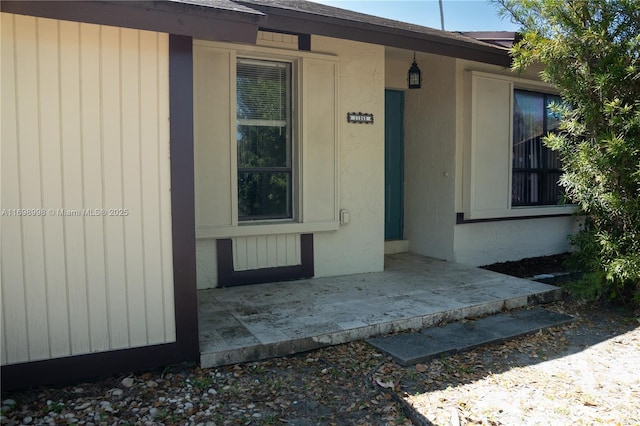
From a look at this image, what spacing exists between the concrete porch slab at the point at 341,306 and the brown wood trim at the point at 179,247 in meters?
0.23

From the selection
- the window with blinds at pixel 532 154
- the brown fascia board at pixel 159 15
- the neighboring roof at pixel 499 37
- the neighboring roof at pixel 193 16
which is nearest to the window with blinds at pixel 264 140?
the neighboring roof at pixel 193 16

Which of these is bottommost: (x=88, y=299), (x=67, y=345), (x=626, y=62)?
(x=67, y=345)

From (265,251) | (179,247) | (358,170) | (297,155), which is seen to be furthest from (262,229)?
(179,247)

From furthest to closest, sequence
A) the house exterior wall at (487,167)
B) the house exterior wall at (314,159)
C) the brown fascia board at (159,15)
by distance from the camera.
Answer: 1. the house exterior wall at (487,167)
2. the house exterior wall at (314,159)
3. the brown fascia board at (159,15)

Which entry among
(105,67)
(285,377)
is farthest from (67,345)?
(105,67)

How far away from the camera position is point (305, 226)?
5.03 meters

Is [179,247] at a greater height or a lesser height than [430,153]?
lesser

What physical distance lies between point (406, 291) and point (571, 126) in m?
2.28

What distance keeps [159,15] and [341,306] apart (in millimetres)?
2713

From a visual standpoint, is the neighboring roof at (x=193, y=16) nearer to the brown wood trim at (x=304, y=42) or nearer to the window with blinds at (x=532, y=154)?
the brown wood trim at (x=304, y=42)

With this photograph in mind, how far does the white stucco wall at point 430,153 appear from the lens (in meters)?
6.12

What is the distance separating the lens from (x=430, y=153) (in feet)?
21.0

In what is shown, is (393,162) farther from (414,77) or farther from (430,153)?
(414,77)

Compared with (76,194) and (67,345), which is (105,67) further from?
(67,345)
